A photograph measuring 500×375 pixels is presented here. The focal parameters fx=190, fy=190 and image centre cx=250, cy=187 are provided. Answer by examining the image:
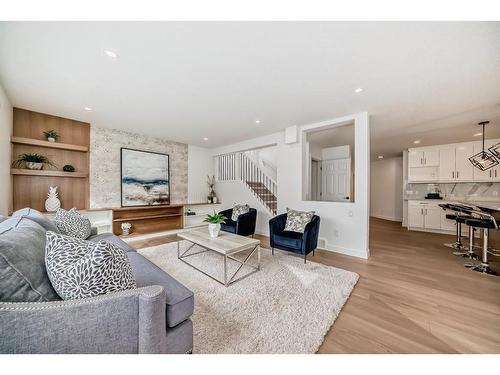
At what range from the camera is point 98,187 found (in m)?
4.12

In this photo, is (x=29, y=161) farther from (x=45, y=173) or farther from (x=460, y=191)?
(x=460, y=191)

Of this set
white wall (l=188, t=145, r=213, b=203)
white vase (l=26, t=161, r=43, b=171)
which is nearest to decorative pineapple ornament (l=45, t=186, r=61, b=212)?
white vase (l=26, t=161, r=43, b=171)

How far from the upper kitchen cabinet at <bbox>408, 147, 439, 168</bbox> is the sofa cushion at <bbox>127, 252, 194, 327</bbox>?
6751 millimetres

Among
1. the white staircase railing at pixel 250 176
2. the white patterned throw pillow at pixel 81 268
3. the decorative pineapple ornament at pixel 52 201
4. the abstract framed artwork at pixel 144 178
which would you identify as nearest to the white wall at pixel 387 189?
the white staircase railing at pixel 250 176

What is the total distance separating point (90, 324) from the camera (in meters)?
0.90

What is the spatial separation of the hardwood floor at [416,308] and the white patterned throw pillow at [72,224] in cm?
298

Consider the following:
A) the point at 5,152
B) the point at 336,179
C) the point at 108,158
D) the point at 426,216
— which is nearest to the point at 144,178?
the point at 108,158

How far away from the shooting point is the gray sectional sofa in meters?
0.80

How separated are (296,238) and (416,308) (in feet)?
4.76

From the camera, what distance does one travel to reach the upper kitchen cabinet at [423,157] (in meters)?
5.18

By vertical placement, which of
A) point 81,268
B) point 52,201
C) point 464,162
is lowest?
point 81,268

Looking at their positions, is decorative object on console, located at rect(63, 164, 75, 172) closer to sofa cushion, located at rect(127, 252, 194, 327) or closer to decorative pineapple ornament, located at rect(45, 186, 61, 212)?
decorative pineapple ornament, located at rect(45, 186, 61, 212)
